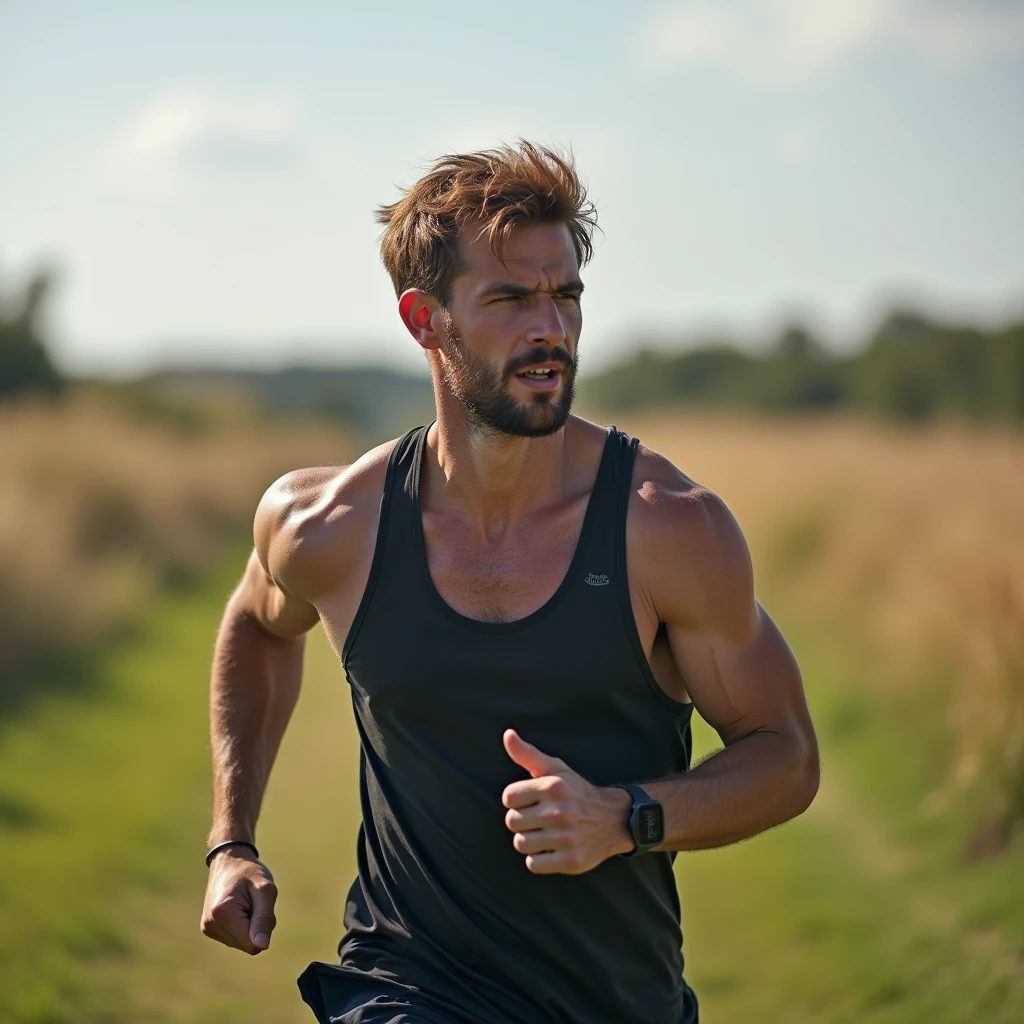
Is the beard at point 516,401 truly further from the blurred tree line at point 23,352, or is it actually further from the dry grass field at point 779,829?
the blurred tree line at point 23,352

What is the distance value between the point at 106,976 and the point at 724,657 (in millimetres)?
4260

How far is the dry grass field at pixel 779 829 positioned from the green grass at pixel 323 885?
0.02m

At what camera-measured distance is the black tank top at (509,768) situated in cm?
315

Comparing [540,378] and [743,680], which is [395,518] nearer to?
[540,378]

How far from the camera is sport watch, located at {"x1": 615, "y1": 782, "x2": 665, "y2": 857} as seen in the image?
117 inches

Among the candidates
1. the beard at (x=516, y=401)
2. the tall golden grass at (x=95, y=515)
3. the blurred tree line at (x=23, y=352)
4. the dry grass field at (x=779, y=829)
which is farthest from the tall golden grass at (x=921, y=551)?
the blurred tree line at (x=23, y=352)

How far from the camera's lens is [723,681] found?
3.18 metres

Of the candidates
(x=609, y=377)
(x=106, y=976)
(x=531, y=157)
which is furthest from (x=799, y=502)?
(x=609, y=377)

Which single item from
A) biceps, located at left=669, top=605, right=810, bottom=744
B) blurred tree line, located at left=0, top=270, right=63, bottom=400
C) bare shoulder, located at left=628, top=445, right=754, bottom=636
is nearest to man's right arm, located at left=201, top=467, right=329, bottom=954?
bare shoulder, located at left=628, top=445, right=754, bottom=636

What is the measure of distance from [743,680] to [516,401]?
798 millimetres

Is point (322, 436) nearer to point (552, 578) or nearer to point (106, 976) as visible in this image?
point (106, 976)

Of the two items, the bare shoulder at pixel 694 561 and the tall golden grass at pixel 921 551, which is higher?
the tall golden grass at pixel 921 551

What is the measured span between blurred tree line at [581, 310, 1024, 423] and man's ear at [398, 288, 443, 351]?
112 feet

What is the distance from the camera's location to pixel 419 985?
3.23 meters
